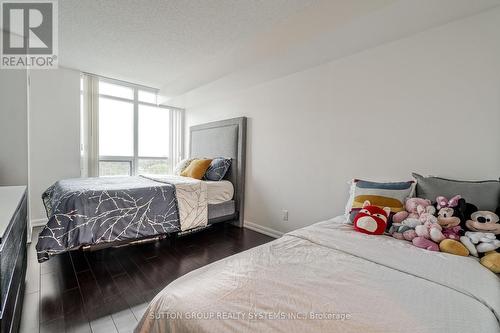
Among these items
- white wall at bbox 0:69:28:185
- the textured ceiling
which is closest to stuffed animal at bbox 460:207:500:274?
the textured ceiling

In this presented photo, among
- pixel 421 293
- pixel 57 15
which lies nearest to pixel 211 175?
pixel 57 15

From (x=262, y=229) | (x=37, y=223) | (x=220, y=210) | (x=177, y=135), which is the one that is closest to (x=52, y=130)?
(x=37, y=223)

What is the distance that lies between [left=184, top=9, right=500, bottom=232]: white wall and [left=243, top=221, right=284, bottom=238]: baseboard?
7 centimetres

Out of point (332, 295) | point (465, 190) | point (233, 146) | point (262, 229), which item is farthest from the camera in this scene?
point (233, 146)

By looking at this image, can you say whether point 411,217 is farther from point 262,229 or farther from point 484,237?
point 262,229

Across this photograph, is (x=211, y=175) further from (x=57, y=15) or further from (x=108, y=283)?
(x=57, y=15)

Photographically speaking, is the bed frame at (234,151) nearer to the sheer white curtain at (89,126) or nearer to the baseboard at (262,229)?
the baseboard at (262,229)

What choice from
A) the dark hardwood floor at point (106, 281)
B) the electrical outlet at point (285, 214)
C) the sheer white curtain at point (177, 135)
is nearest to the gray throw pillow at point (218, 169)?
the dark hardwood floor at point (106, 281)

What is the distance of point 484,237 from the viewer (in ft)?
3.95

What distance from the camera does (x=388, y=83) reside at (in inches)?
79.9

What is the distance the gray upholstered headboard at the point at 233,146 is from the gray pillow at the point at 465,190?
7.21 ft

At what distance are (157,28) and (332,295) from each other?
110 inches

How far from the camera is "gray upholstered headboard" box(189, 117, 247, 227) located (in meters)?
3.36

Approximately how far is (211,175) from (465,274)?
9.56ft
